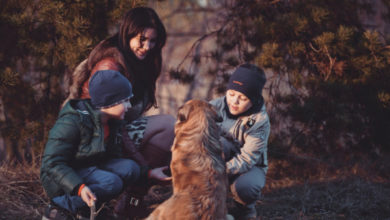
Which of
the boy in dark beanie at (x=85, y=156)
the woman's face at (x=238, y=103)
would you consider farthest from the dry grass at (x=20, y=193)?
the woman's face at (x=238, y=103)

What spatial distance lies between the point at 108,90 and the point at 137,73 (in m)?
0.96

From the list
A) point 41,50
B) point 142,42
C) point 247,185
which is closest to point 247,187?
point 247,185

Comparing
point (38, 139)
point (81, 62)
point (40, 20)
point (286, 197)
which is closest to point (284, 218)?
point (286, 197)

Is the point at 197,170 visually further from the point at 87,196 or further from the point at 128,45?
the point at 128,45

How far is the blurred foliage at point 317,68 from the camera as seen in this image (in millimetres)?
4750

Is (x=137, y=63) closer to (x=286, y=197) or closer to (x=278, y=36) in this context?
(x=278, y=36)

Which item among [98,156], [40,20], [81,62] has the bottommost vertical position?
[98,156]

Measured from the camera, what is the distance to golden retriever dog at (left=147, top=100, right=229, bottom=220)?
278 cm

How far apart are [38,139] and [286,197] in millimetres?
3257

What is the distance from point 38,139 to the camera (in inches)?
190

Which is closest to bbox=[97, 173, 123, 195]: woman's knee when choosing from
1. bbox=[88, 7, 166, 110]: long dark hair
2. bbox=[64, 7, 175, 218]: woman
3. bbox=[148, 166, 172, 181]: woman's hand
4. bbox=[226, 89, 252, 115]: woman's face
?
bbox=[148, 166, 172, 181]: woman's hand

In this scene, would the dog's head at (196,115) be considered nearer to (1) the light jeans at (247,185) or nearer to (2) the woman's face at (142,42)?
(1) the light jeans at (247,185)

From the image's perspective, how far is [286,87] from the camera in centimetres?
541

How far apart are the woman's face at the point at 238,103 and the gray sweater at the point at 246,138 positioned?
0.09m
